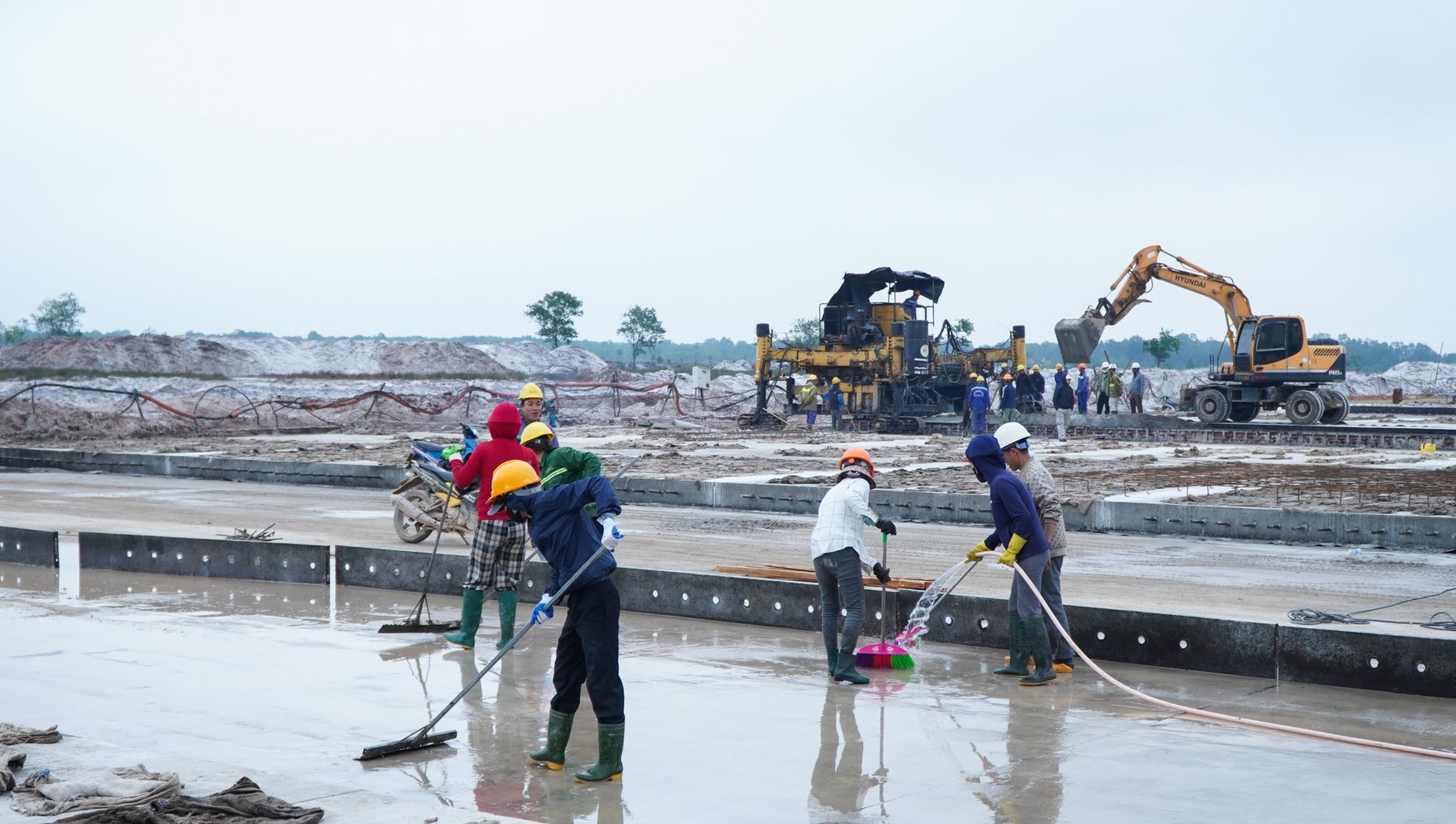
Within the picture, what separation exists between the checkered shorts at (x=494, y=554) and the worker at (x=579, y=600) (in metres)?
2.67

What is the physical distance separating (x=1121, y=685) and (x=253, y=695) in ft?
18.0

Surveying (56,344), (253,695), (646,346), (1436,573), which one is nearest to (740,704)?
(253,695)

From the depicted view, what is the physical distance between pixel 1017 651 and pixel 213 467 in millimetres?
22079

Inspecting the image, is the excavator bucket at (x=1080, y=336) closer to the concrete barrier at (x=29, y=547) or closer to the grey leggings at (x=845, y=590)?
the concrete barrier at (x=29, y=547)

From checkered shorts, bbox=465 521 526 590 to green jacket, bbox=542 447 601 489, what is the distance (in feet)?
8.46

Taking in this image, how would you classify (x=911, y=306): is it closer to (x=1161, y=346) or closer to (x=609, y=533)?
(x=609, y=533)

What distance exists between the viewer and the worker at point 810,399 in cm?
4188

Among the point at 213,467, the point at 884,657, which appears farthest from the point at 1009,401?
the point at 884,657

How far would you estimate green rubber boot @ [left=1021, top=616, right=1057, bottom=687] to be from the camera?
8.69m

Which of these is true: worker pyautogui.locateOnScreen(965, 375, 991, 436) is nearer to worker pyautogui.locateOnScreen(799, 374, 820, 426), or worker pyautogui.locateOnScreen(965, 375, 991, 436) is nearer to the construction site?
the construction site

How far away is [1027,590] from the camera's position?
29.0 ft

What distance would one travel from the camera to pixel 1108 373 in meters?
42.7

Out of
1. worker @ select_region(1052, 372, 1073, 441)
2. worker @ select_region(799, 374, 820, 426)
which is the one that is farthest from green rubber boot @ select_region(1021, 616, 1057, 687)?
worker @ select_region(799, 374, 820, 426)

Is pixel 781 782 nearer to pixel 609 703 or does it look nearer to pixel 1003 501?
pixel 609 703
